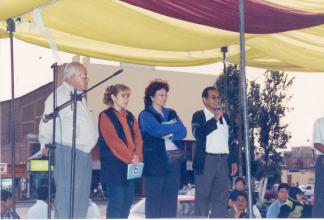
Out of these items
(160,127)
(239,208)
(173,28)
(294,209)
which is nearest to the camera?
(160,127)

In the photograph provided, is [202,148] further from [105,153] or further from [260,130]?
[260,130]

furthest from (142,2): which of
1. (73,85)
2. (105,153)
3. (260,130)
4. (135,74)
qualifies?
(135,74)

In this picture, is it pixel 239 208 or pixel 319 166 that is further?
pixel 239 208

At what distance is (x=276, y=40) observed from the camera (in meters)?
6.00

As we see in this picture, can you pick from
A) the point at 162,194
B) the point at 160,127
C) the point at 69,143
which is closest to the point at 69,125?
the point at 69,143

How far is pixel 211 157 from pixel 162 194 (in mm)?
588

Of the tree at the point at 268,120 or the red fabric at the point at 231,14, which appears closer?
the red fabric at the point at 231,14

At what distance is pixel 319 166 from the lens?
592 centimetres

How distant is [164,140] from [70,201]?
1295 mm

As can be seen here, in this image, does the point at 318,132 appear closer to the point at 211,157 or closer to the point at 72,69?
the point at 211,157

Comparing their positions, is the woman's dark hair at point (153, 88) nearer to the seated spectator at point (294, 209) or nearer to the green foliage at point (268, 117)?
the seated spectator at point (294, 209)

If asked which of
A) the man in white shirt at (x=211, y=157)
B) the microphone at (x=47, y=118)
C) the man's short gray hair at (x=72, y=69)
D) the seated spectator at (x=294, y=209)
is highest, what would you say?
the man's short gray hair at (x=72, y=69)

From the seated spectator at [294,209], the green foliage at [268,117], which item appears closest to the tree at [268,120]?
the green foliage at [268,117]

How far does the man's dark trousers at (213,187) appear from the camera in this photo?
5328 mm
